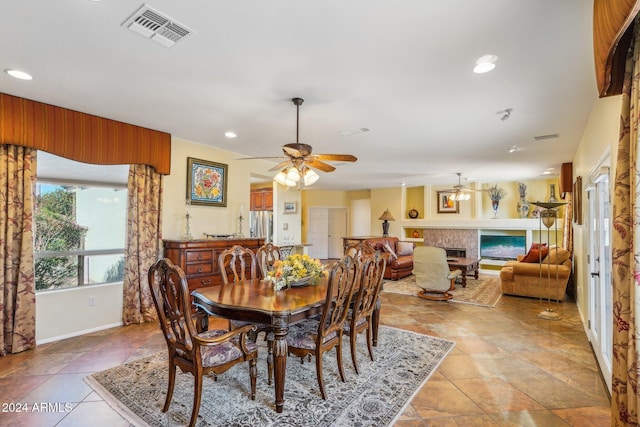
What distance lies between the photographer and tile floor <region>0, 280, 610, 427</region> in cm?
219

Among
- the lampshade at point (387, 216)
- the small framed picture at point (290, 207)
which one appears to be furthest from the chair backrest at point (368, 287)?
the lampshade at point (387, 216)

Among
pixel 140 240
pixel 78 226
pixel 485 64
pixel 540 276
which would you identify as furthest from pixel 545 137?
pixel 78 226

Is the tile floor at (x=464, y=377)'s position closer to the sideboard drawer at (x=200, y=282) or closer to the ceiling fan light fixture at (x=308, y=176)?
the sideboard drawer at (x=200, y=282)

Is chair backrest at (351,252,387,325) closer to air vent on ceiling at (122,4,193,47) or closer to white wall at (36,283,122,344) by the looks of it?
air vent on ceiling at (122,4,193,47)

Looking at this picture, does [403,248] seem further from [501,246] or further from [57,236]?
[57,236]

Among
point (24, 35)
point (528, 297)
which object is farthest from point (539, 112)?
point (24, 35)

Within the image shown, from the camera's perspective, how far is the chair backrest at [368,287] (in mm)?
2717

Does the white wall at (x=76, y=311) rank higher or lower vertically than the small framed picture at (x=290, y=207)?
lower

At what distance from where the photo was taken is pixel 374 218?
10.3 m

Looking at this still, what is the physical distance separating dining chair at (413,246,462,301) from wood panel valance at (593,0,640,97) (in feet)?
13.1

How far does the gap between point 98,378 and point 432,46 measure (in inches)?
146

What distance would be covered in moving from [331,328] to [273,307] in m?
0.54

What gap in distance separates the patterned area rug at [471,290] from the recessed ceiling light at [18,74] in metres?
5.70

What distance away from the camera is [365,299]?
2916 mm
